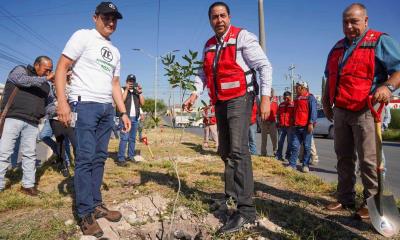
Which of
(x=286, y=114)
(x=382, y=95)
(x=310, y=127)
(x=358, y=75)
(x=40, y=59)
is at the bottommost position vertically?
(x=310, y=127)

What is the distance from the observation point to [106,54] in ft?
11.1

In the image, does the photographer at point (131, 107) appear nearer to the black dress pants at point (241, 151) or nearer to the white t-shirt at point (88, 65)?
the white t-shirt at point (88, 65)

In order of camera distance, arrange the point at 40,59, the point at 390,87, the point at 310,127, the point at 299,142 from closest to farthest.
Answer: the point at 390,87
the point at 40,59
the point at 310,127
the point at 299,142

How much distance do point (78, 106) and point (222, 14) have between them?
5.37 ft

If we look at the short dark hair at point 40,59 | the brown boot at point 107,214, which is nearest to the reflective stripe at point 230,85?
the brown boot at point 107,214

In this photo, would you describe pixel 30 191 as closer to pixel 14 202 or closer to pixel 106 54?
pixel 14 202

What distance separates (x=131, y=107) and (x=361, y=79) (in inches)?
204

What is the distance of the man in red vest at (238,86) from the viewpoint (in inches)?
126

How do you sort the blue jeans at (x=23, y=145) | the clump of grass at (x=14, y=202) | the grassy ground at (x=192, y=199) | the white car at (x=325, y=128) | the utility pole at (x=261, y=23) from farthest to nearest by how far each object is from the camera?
the white car at (x=325, y=128)
the utility pole at (x=261, y=23)
the blue jeans at (x=23, y=145)
the clump of grass at (x=14, y=202)
the grassy ground at (x=192, y=199)

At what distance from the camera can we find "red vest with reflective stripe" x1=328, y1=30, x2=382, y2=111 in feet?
10.4

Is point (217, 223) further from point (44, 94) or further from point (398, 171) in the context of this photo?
point (398, 171)

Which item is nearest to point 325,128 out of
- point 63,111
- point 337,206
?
point 337,206

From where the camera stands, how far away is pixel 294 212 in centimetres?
353

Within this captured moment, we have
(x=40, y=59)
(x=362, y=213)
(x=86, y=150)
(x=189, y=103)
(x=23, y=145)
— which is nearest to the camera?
(x=86, y=150)
